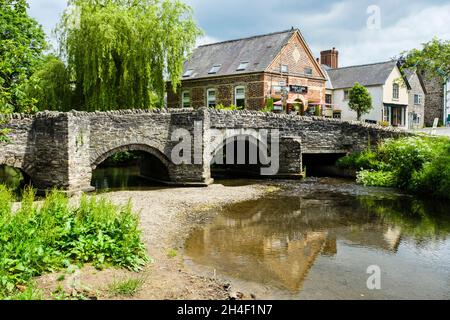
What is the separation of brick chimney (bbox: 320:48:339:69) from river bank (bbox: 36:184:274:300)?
32.9m

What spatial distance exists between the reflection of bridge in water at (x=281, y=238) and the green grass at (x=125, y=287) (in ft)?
6.31

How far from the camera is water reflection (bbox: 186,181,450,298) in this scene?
6.96 meters

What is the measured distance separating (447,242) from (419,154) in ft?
25.9

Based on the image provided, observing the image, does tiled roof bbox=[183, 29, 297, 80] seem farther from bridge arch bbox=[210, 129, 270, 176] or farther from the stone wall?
the stone wall

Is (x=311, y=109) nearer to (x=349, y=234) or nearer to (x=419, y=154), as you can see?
(x=419, y=154)

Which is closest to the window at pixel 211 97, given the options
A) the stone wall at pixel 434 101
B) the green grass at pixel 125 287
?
the green grass at pixel 125 287

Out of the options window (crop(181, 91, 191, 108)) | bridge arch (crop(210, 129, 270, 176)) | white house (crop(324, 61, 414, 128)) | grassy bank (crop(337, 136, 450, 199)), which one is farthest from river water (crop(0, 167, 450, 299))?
white house (crop(324, 61, 414, 128))

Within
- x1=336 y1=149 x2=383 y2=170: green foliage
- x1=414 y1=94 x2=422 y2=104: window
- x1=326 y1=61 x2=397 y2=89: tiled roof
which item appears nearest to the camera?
x1=336 y1=149 x2=383 y2=170: green foliage

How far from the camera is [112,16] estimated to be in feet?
61.2

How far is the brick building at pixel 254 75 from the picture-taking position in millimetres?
27938

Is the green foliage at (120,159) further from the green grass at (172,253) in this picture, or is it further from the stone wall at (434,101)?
the stone wall at (434,101)

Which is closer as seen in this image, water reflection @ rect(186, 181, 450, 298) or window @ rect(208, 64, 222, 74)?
water reflection @ rect(186, 181, 450, 298)

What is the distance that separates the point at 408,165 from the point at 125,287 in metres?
14.6
